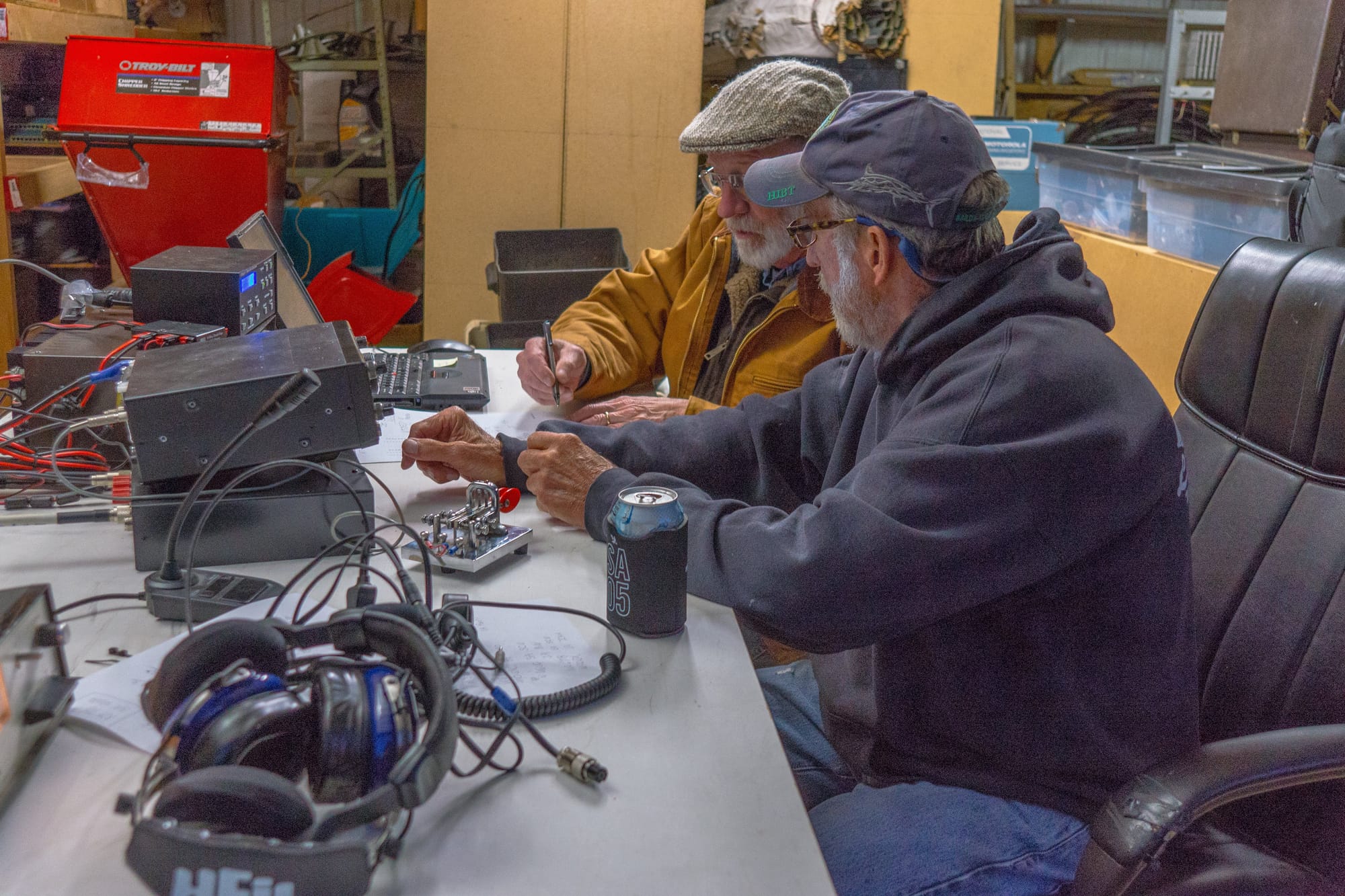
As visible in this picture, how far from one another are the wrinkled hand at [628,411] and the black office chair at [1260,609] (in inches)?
31.8

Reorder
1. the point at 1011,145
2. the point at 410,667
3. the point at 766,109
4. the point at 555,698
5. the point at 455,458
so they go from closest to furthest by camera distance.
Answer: the point at 410,667
the point at 555,698
the point at 455,458
the point at 766,109
the point at 1011,145

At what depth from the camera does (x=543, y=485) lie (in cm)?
132

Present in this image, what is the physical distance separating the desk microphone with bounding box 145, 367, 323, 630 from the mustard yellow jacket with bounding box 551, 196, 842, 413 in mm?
837

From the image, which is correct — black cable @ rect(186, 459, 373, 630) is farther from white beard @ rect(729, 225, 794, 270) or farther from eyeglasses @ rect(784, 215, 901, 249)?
white beard @ rect(729, 225, 794, 270)

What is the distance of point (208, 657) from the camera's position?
0.80 m

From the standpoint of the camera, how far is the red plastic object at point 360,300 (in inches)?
113

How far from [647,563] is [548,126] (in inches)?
100

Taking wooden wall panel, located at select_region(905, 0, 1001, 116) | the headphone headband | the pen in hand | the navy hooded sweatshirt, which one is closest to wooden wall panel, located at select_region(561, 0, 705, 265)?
wooden wall panel, located at select_region(905, 0, 1001, 116)

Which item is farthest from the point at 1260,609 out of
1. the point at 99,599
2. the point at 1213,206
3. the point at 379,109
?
the point at 379,109

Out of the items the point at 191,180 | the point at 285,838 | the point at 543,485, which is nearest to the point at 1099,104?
the point at 191,180

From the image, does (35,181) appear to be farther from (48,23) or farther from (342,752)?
(342,752)

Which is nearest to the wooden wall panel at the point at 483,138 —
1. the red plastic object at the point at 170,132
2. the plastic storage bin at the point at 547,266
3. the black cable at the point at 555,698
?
the plastic storage bin at the point at 547,266

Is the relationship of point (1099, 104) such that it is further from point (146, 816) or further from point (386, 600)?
point (146, 816)

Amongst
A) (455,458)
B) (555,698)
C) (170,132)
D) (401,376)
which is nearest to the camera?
(555,698)
